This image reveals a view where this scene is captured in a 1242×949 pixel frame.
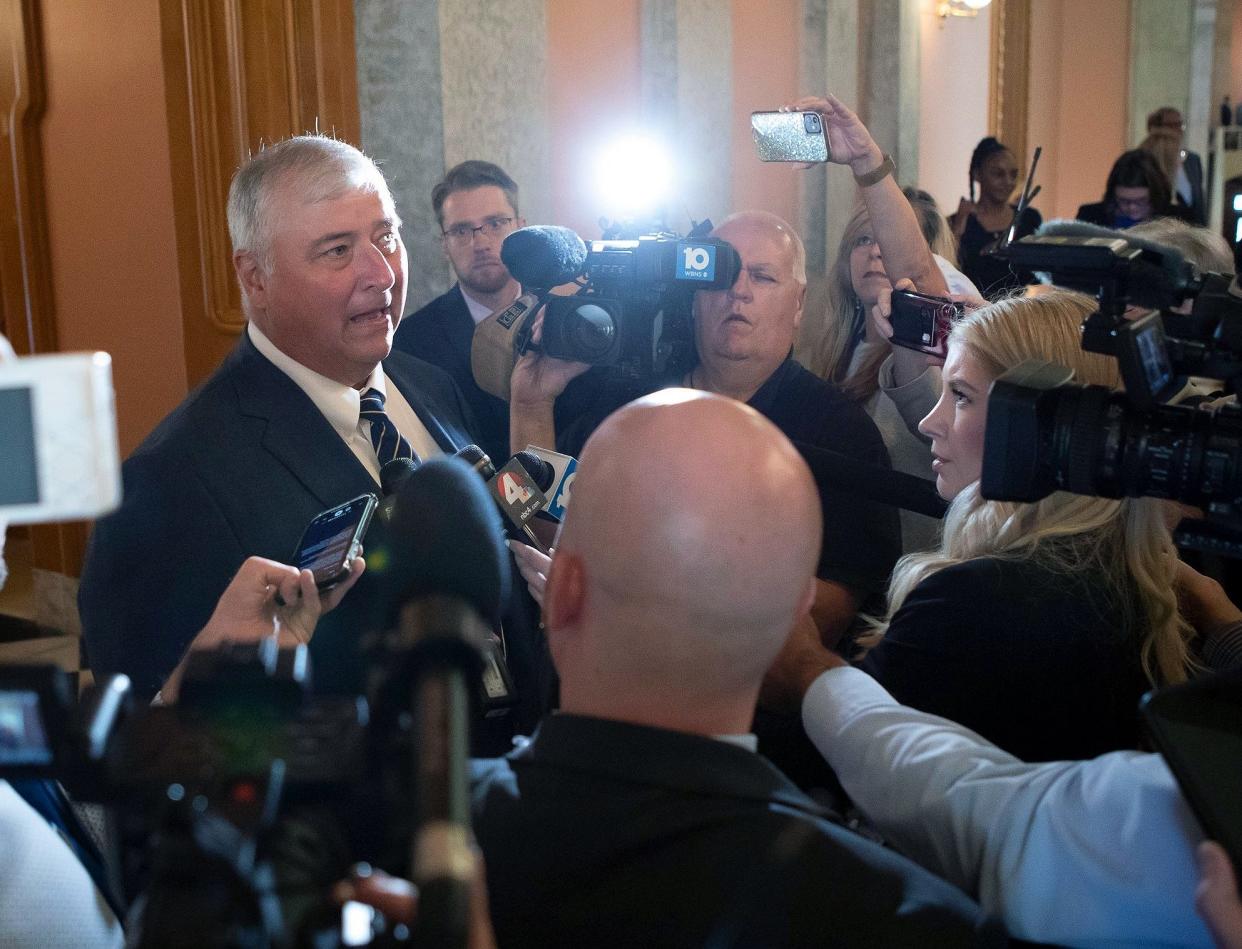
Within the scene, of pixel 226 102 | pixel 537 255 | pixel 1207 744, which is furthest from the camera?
pixel 226 102

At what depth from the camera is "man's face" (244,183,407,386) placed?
1.87m

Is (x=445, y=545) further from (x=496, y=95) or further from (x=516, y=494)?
(x=496, y=95)

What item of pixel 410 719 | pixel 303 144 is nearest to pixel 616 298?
pixel 303 144

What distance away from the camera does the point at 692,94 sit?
4.51 meters

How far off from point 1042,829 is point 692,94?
3811mm

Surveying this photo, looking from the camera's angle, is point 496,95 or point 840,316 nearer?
point 840,316

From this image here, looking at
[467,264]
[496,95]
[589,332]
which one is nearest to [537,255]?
Result: [589,332]

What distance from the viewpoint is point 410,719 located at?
→ 2.08 feet

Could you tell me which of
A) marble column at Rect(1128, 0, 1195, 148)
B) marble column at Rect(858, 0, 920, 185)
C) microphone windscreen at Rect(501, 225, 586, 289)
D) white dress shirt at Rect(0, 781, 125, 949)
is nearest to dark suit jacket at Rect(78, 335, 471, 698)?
microphone windscreen at Rect(501, 225, 586, 289)

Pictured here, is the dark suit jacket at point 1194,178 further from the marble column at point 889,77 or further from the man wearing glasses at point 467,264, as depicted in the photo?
the man wearing glasses at point 467,264

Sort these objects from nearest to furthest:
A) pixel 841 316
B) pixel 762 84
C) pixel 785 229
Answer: pixel 785 229 < pixel 841 316 < pixel 762 84

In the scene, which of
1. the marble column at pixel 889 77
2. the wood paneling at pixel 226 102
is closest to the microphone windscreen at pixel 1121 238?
the wood paneling at pixel 226 102

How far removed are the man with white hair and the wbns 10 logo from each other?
476mm

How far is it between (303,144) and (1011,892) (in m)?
1.40
